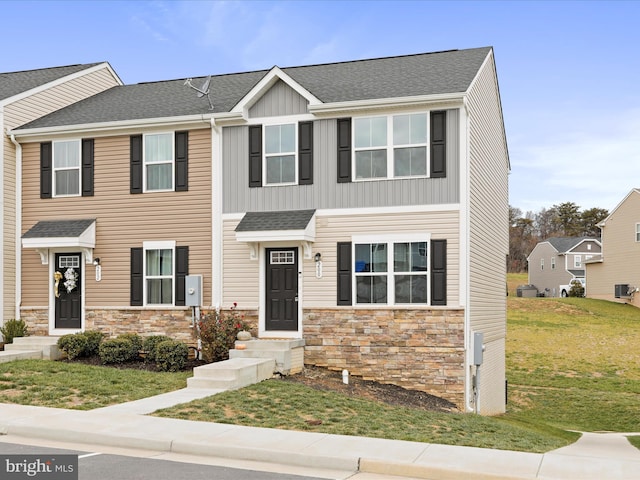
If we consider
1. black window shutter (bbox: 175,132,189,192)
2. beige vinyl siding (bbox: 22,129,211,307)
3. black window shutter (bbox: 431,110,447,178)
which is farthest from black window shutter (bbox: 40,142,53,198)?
black window shutter (bbox: 431,110,447,178)

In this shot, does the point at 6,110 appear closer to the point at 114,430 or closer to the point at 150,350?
the point at 150,350

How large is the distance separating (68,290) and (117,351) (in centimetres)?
311

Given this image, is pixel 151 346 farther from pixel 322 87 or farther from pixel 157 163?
pixel 322 87

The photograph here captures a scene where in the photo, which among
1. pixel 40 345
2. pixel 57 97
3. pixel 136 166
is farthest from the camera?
pixel 57 97

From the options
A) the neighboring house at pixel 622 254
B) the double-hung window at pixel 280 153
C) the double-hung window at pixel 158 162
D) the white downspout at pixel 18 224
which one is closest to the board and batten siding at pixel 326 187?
the double-hung window at pixel 280 153

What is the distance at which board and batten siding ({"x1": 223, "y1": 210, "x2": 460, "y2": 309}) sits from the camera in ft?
53.4

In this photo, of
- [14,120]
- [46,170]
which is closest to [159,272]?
[46,170]

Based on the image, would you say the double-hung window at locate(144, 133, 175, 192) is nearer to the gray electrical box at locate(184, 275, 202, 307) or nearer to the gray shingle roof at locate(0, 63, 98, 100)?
the gray electrical box at locate(184, 275, 202, 307)

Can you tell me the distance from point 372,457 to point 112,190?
41.5 feet

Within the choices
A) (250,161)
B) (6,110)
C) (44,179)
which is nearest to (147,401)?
(250,161)

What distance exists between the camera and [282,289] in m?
17.6

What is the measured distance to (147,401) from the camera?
492 inches

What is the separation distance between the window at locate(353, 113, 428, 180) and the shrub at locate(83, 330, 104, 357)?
295 inches

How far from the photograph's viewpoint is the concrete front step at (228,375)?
13852 mm
